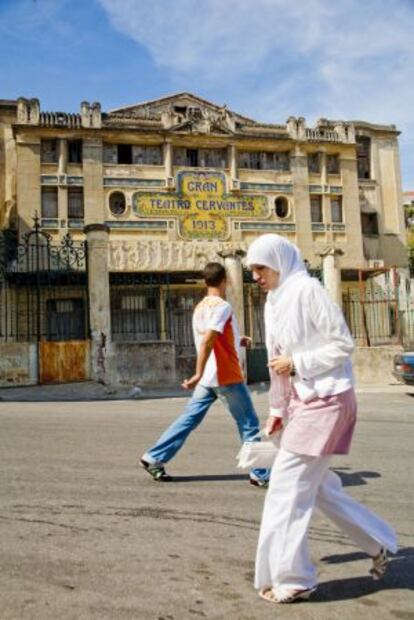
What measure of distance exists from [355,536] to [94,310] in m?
11.8

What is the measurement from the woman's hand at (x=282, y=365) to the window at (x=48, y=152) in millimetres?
24190

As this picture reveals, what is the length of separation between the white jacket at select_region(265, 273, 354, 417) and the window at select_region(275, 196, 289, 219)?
25.2 metres

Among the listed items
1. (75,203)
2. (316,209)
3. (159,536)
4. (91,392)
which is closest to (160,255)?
(75,203)

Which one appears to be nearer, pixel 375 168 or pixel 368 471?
pixel 368 471

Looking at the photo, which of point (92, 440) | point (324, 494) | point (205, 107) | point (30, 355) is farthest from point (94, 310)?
point (205, 107)

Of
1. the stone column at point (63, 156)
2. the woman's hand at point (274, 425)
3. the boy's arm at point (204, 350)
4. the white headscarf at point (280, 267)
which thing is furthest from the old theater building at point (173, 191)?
the white headscarf at point (280, 267)

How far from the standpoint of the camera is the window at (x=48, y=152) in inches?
999

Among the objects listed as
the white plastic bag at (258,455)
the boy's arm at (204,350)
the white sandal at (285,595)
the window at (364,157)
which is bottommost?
the white sandal at (285,595)

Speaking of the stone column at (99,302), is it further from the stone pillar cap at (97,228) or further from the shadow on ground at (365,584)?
the shadow on ground at (365,584)

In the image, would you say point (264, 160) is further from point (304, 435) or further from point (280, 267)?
point (304, 435)

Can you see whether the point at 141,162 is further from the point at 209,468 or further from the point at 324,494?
the point at 324,494

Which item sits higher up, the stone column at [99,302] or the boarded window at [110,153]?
the boarded window at [110,153]

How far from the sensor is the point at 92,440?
708cm

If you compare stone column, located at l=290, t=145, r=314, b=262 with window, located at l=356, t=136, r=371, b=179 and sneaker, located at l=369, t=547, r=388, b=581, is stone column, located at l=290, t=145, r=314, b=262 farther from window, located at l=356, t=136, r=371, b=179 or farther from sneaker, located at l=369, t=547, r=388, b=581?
sneaker, located at l=369, t=547, r=388, b=581
